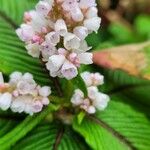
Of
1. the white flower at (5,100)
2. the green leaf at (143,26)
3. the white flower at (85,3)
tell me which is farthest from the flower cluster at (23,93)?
the green leaf at (143,26)

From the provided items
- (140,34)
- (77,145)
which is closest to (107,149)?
(77,145)

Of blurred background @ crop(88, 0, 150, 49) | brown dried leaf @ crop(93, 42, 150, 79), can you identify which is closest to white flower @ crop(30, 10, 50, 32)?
brown dried leaf @ crop(93, 42, 150, 79)

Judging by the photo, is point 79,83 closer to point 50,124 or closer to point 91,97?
point 91,97

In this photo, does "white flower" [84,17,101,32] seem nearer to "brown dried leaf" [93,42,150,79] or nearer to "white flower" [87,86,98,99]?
"white flower" [87,86,98,99]

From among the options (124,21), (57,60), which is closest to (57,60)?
(57,60)

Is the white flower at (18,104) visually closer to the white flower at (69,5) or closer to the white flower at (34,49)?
the white flower at (34,49)

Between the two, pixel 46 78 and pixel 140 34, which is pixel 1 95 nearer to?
pixel 46 78
